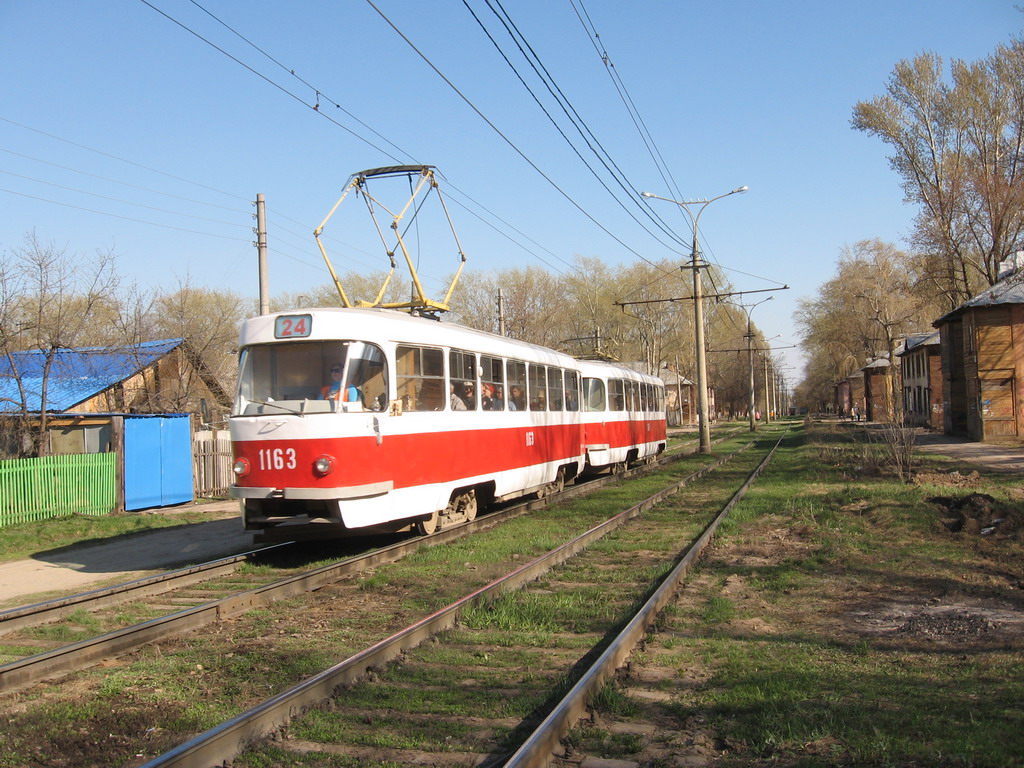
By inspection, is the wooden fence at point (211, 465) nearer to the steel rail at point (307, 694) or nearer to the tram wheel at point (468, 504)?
the tram wheel at point (468, 504)

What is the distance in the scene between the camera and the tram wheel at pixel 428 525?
37.6ft

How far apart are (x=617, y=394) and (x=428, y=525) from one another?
36.7 feet

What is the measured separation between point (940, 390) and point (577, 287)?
25326 mm

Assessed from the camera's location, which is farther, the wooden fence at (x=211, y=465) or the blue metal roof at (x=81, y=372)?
the blue metal roof at (x=81, y=372)

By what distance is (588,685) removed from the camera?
16.4ft

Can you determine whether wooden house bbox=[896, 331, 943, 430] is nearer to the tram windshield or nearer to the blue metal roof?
the blue metal roof

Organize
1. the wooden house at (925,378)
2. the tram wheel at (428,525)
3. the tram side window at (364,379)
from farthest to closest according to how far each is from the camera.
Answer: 1. the wooden house at (925,378)
2. the tram wheel at (428,525)
3. the tram side window at (364,379)

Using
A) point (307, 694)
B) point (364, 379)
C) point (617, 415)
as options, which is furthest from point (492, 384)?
point (617, 415)

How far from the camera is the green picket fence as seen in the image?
1446cm

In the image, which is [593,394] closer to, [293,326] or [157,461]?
[157,461]

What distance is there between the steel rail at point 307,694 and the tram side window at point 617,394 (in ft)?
41.5

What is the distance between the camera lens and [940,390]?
43.2 metres

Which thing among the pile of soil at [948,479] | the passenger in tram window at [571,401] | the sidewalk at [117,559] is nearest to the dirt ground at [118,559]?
the sidewalk at [117,559]

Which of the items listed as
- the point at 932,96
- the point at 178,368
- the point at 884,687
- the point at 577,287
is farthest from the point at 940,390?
the point at 884,687
